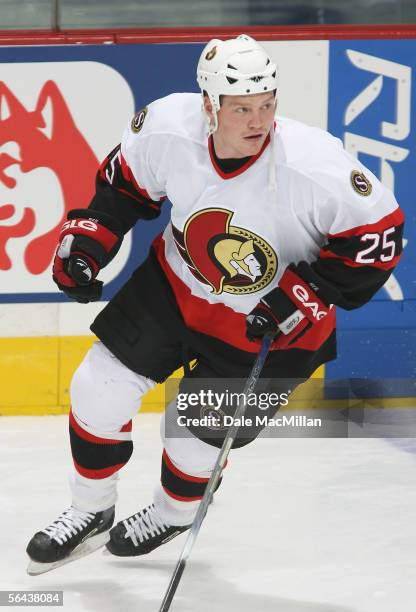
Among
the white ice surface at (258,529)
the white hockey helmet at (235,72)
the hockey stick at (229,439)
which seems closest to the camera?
the white hockey helmet at (235,72)

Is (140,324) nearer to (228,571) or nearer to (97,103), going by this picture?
(228,571)

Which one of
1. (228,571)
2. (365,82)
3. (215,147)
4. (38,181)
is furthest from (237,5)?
(228,571)

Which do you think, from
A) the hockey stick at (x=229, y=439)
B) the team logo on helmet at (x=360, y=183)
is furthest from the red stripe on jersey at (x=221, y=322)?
the team logo on helmet at (x=360, y=183)

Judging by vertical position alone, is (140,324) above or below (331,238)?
below

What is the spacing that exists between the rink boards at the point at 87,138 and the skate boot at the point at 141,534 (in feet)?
4.00

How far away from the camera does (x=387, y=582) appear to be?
274 centimetres

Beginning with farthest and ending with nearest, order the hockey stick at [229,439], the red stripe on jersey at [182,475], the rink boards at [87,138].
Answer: the rink boards at [87,138]
the red stripe on jersey at [182,475]
the hockey stick at [229,439]

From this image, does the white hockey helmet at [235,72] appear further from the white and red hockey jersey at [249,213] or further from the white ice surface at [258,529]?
the white ice surface at [258,529]

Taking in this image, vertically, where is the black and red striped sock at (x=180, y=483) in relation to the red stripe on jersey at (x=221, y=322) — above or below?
Answer: below

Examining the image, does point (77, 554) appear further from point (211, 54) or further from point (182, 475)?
point (211, 54)

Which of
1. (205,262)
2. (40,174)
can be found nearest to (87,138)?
(40,174)

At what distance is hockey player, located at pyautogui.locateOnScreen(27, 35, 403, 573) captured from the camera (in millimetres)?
2529

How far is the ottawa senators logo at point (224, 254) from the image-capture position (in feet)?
8.64

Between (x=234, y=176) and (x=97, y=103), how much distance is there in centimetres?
150
